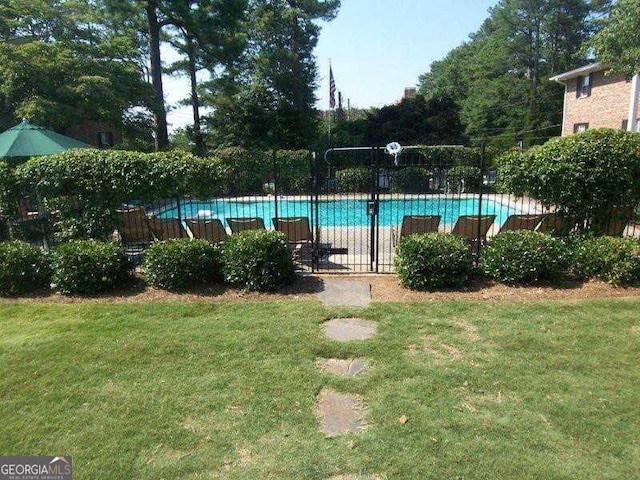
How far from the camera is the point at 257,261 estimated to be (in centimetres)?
616

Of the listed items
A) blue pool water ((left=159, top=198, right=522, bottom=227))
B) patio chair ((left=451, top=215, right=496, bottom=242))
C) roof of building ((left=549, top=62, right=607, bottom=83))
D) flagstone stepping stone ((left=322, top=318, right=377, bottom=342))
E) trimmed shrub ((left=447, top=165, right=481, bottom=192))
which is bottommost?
flagstone stepping stone ((left=322, top=318, right=377, bottom=342))

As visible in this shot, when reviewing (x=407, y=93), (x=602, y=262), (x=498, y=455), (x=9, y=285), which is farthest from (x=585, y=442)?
(x=407, y=93)

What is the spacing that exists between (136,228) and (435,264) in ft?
19.1

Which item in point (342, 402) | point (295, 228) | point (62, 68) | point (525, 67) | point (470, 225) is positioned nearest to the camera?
point (342, 402)

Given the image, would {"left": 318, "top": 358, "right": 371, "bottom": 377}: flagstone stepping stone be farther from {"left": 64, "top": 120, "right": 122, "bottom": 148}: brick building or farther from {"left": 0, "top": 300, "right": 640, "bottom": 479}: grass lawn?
{"left": 64, "top": 120, "right": 122, "bottom": 148}: brick building

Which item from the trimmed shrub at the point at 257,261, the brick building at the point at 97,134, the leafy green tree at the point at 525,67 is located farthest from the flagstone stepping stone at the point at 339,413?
the leafy green tree at the point at 525,67

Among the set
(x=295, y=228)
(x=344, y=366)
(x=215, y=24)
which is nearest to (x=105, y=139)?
(x=215, y=24)

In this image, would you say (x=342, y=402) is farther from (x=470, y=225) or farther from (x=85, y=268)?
(x=470, y=225)

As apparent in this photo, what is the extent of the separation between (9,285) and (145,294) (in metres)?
2.06

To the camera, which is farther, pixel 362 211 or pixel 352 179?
pixel 352 179

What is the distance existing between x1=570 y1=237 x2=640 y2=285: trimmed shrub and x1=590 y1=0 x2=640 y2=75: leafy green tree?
14.0ft

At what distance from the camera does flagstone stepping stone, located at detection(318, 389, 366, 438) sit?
321 centimetres

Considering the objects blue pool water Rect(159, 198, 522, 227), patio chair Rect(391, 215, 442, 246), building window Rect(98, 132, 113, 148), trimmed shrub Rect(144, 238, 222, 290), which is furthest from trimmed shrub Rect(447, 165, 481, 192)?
building window Rect(98, 132, 113, 148)

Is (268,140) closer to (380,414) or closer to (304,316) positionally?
(304,316)
